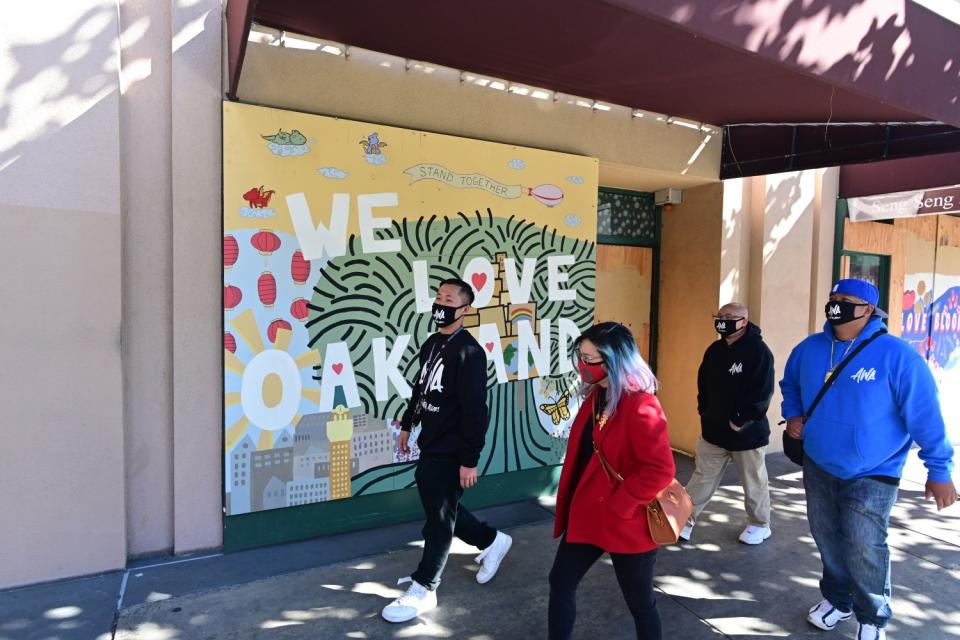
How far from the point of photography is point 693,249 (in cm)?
671

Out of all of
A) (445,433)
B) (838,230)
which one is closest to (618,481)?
(445,433)

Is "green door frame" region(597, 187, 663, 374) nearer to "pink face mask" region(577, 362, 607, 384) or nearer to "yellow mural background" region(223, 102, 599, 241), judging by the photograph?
Answer: "yellow mural background" region(223, 102, 599, 241)

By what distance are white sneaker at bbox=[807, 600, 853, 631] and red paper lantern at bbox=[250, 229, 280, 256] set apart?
4.05m

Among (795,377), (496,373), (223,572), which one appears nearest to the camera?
(795,377)

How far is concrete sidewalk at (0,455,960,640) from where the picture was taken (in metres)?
3.24

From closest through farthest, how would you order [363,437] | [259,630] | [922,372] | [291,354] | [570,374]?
1. [922,372]
2. [259,630]
3. [291,354]
4. [363,437]
5. [570,374]

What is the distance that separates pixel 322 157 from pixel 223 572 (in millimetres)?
2885

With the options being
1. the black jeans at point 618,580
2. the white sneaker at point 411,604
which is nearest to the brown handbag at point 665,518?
the black jeans at point 618,580

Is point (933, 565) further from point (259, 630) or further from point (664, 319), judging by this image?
point (259, 630)

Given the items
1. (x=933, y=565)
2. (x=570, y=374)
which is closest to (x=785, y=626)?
(x=933, y=565)

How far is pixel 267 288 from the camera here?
4078mm

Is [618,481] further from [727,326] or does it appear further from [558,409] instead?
[558,409]

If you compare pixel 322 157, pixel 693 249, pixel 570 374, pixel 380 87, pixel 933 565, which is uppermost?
pixel 380 87

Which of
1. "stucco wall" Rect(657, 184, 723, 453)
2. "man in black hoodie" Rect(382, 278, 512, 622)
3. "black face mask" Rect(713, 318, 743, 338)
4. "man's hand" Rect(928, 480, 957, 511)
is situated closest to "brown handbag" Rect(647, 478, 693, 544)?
"man in black hoodie" Rect(382, 278, 512, 622)
